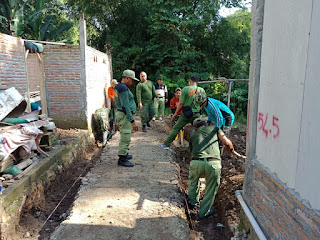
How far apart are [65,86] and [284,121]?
706cm

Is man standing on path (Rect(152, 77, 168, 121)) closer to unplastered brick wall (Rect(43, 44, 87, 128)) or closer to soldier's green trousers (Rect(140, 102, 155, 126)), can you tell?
soldier's green trousers (Rect(140, 102, 155, 126))

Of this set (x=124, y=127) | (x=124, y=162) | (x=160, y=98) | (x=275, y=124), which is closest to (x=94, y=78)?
(x=160, y=98)

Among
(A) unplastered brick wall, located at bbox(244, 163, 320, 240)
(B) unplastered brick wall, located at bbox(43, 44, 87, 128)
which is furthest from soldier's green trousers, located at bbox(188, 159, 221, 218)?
(B) unplastered brick wall, located at bbox(43, 44, 87, 128)

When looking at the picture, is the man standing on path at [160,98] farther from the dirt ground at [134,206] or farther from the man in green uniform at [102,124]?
the dirt ground at [134,206]

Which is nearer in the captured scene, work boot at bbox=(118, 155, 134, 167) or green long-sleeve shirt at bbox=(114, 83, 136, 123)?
green long-sleeve shirt at bbox=(114, 83, 136, 123)

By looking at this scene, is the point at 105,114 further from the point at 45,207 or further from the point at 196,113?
the point at 45,207

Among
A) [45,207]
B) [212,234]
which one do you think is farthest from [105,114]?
[212,234]

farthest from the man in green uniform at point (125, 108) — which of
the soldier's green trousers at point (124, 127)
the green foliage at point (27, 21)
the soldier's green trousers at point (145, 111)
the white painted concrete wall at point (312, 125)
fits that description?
the green foliage at point (27, 21)

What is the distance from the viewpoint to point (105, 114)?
8.75m

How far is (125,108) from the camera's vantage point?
16.6 feet

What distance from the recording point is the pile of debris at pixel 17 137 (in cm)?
407

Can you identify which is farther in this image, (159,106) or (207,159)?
(159,106)

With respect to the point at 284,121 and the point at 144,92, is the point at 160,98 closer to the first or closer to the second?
the point at 144,92

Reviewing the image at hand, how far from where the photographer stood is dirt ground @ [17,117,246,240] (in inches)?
136
